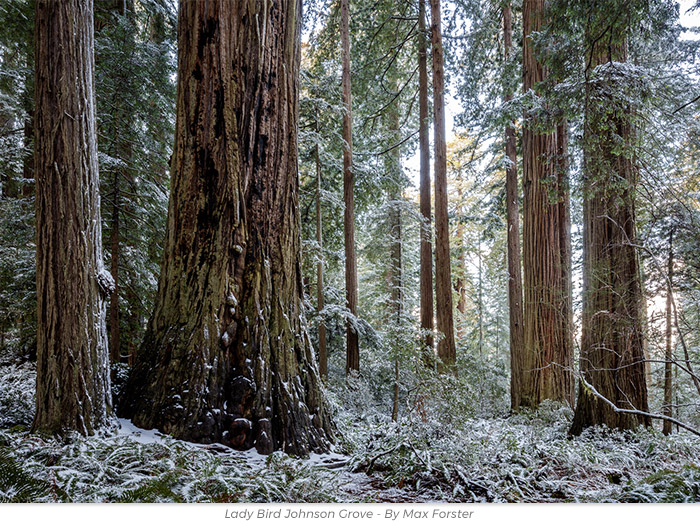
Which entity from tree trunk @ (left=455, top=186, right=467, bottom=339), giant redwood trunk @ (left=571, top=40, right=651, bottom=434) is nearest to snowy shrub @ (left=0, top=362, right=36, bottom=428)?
giant redwood trunk @ (left=571, top=40, right=651, bottom=434)

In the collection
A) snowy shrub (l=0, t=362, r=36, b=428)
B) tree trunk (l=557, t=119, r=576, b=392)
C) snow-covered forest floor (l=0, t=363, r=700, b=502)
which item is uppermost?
tree trunk (l=557, t=119, r=576, b=392)

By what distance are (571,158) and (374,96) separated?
5.95 metres

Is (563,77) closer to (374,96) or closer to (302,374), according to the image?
(302,374)

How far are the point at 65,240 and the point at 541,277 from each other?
6020 mm

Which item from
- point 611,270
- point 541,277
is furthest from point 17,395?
point 541,277

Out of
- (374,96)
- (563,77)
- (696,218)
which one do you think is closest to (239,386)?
(696,218)

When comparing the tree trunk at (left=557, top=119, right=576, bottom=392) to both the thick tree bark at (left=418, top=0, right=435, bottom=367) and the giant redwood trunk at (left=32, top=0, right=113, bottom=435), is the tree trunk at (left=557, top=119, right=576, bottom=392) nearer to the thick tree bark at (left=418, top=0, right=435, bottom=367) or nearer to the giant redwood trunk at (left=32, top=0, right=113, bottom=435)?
the thick tree bark at (left=418, top=0, right=435, bottom=367)

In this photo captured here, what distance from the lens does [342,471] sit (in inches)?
95.8

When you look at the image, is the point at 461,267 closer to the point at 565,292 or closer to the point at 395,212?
the point at 395,212

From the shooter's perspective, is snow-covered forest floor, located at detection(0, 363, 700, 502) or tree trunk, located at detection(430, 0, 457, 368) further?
tree trunk, located at detection(430, 0, 457, 368)

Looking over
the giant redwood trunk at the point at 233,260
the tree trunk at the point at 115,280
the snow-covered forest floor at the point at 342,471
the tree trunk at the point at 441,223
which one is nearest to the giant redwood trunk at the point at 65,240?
the snow-covered forest floor at the point at 342,471

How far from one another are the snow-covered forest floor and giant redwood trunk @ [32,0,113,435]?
24 centimetres

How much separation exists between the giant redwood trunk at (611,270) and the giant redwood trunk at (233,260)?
283 cm

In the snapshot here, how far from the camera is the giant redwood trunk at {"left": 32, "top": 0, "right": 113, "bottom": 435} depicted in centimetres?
236
